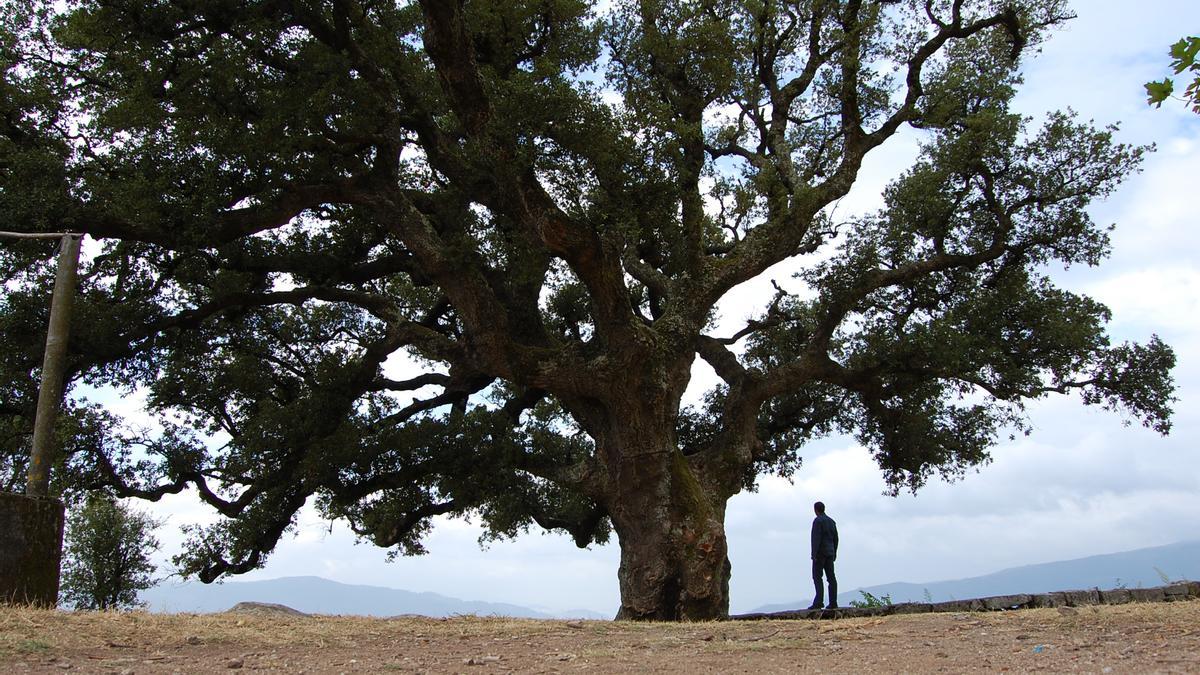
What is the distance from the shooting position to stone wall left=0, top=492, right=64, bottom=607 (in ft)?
24.3

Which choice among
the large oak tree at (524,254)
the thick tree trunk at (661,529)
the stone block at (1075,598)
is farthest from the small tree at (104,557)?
the stone block at (1075,598)

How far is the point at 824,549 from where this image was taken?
13.1 meters

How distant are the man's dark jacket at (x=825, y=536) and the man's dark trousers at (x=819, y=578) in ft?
0.26

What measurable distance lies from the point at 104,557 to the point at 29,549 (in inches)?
769

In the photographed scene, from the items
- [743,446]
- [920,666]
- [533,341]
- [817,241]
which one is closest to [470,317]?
[533,341]

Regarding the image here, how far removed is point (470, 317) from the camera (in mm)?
12633

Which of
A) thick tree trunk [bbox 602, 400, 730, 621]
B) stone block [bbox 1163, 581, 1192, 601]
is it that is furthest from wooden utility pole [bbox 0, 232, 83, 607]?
stone block [bbox 1163, 581, 1192, 601]

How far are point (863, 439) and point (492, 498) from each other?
314 inches

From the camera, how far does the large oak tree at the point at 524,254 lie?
37.7 ft

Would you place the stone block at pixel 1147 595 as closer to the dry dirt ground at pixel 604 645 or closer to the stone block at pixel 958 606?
the dry dirt ground at pixel 604 645

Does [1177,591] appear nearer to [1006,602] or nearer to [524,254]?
[1006,602]

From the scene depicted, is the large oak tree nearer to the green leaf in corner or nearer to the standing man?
the standing man

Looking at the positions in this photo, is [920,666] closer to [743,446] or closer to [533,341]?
[743,446]

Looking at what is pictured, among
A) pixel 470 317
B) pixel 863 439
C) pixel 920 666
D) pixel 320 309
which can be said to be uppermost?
pixel 320 309
